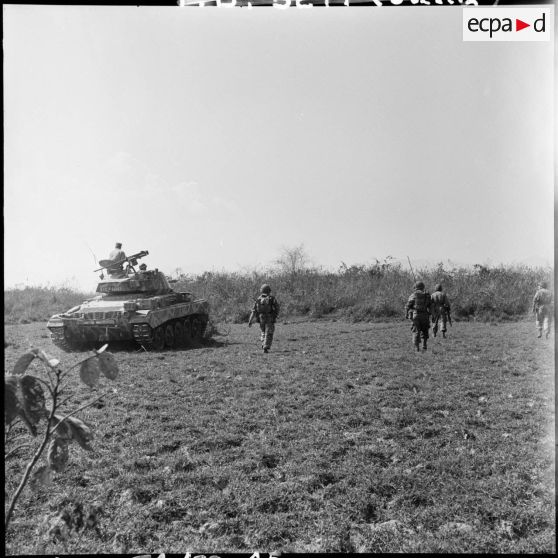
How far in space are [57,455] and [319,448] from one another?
2.12 m

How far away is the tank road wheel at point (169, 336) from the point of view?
213 inches

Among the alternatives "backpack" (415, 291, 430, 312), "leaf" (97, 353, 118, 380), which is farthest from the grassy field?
"leaf" (97, 353, 118, 380)

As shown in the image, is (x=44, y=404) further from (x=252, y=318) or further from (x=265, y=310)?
(x=252, y=318)

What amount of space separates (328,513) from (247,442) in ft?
3.12

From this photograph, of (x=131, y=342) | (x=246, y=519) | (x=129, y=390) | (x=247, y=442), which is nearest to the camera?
(x=246, y=519)

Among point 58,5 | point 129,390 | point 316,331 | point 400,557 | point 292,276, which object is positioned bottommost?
point 400,557

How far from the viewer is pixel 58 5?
3070 mm

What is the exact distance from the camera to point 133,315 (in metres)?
5.22

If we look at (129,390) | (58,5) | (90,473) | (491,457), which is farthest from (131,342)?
(491,457)

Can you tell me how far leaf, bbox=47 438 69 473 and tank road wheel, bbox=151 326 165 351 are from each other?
118 inches

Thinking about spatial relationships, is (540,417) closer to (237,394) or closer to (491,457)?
(491,457)

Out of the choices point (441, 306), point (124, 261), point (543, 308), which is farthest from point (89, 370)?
point (441, 306)

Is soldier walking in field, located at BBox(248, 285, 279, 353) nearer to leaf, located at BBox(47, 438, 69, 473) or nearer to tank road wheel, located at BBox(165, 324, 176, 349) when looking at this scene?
tank road wheel, located at BBox(165, 324, 176, 349)

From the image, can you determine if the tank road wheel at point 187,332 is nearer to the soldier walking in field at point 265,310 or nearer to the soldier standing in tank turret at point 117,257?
the soldier walking in field at point 265,310
